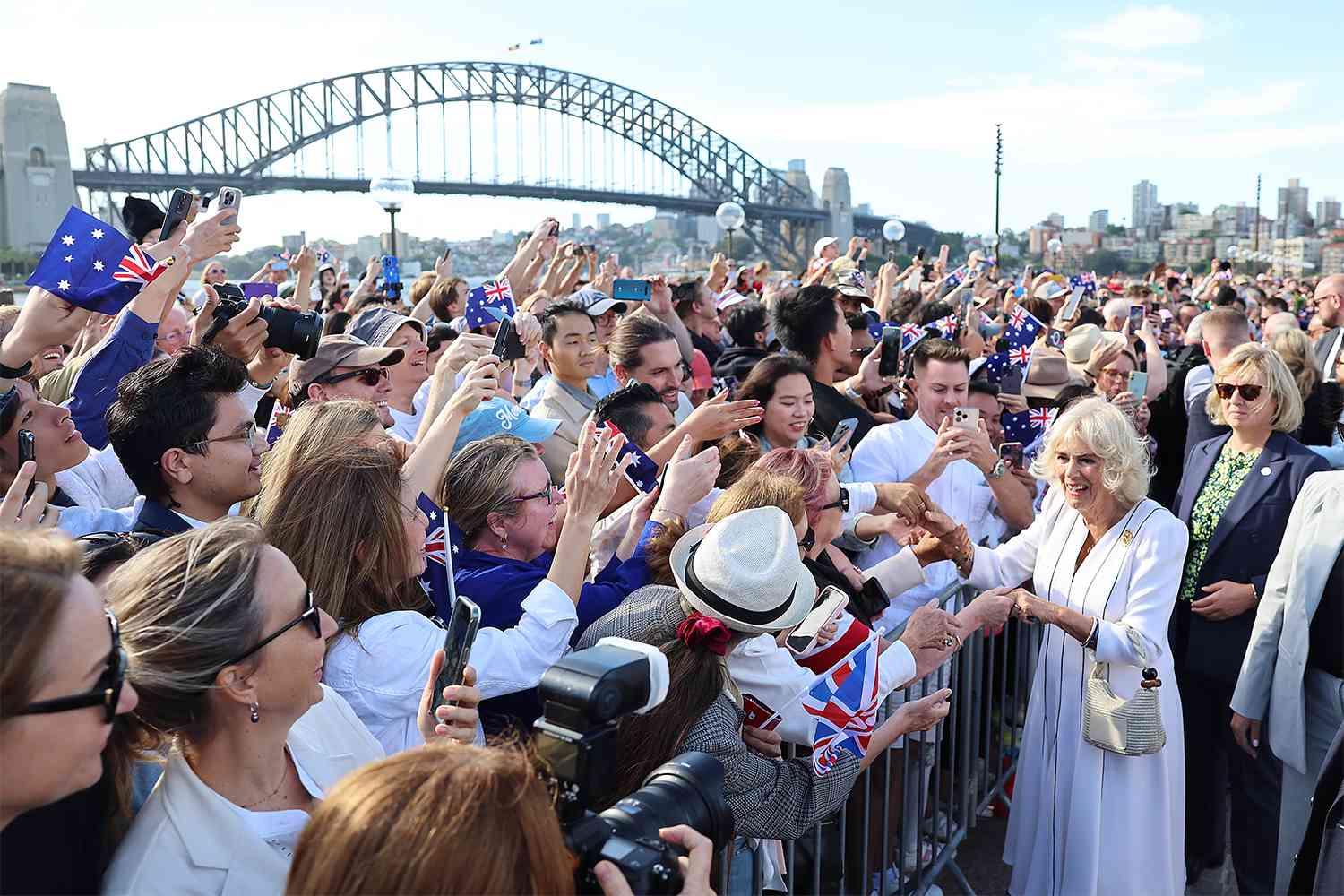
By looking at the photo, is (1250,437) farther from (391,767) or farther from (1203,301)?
(1203,301)

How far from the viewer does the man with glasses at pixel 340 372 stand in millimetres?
3998

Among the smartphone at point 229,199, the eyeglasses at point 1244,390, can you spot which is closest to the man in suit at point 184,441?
the smartphone at point 229,199

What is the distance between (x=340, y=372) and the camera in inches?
158

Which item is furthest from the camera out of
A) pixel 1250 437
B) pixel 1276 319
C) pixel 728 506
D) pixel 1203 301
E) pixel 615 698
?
pixel 1203 301

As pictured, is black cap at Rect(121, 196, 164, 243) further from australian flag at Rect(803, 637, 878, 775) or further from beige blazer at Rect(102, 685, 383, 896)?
australian flag at Rect(803, 637, 878, 775)

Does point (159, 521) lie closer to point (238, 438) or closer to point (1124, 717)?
point (238, 438)

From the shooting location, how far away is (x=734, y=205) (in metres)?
15.3

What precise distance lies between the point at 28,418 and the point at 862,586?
2.32m

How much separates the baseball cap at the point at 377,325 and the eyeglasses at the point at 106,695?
2.91 meters

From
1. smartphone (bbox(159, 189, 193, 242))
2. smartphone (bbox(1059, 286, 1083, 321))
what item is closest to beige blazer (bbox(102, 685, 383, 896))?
smartphone (bbox(159, 189, 193, 242))

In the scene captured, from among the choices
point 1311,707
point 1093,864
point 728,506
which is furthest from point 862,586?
point 1311,707

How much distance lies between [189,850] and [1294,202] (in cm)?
14377

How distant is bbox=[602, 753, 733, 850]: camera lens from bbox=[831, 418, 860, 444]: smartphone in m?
2.45

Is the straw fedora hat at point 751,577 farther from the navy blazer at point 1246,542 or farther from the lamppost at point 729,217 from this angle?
the lamppost at point 729,217
